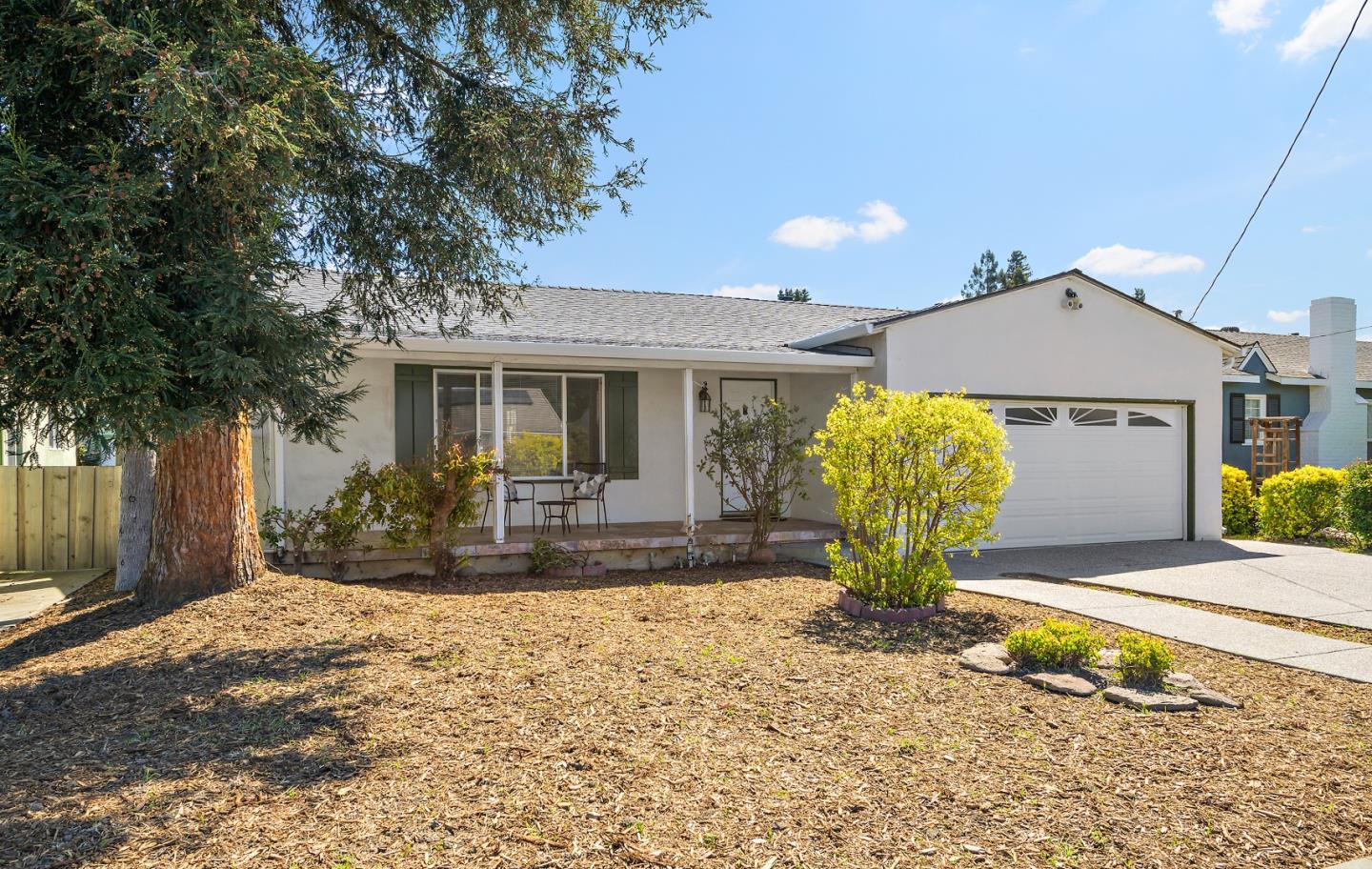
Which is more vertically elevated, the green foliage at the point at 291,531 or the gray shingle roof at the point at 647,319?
the gray shingle roof at the point at 647,319

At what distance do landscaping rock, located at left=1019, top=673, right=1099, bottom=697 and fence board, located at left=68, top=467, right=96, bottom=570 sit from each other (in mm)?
10276

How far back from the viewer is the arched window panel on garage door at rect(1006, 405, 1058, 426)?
10.8 meters

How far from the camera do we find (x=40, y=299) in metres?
3.20

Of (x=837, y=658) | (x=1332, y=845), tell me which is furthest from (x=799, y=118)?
(x=1332, y=845)

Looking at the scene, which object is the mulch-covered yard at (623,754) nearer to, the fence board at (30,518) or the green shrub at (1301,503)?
the fence board at (30,518)

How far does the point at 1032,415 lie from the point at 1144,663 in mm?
6996

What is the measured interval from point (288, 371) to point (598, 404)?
6297 mm

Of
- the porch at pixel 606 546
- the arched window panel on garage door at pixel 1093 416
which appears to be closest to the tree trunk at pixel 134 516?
the porch at pixel 606 546

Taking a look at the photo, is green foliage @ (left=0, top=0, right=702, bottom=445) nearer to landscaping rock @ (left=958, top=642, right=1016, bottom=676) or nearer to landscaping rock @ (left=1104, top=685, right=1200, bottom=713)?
landscaping rock @ (left=958, top=642, right=1016, bottom=676)

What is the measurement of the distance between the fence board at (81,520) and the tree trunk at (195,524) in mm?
4222

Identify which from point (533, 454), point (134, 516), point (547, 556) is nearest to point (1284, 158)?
point (533, 454)

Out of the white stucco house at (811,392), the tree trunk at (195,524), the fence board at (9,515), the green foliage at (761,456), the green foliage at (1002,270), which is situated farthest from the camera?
the green foliage at (1002,270)

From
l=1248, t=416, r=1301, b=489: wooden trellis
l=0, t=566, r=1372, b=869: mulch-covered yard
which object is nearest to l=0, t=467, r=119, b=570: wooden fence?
l=0, t=566, r=1372, b=869: mulch-covered yard

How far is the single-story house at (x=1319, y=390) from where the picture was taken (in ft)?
62.4
